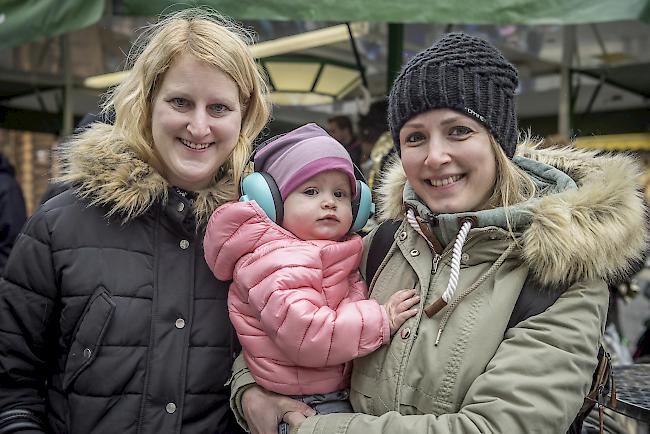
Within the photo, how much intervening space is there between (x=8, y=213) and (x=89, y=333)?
2551 millimetres

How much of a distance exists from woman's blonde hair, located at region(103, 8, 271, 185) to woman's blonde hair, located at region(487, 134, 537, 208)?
30.0 inches

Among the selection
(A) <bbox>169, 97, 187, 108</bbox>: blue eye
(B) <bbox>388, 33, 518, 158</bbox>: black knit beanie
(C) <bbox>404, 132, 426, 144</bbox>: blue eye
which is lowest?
(C) <bbox>404, 132, 426, 144</bbox>: blue eye

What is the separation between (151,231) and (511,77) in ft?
3.64

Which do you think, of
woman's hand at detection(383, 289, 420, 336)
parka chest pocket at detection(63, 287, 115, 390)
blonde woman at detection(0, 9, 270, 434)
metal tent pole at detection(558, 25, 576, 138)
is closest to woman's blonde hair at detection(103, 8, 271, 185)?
blonde woman at detection(0, 9, 270, 434)

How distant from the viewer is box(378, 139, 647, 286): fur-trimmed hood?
154cm

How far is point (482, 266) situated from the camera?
65.3 inches

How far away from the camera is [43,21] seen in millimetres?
2850

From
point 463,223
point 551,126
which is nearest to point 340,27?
point 551,126

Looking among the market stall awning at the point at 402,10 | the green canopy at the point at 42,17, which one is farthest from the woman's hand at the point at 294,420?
the green canopy at the point at 42,17

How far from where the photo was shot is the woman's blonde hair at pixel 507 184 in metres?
1.71

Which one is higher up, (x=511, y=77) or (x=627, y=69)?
(x=627, y=69)

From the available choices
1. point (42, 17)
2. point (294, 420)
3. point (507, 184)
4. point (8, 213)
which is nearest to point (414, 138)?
point (507, 184)

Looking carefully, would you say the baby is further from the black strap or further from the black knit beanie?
the black knit beanie

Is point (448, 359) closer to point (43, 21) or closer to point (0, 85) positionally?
point (43, 21)
